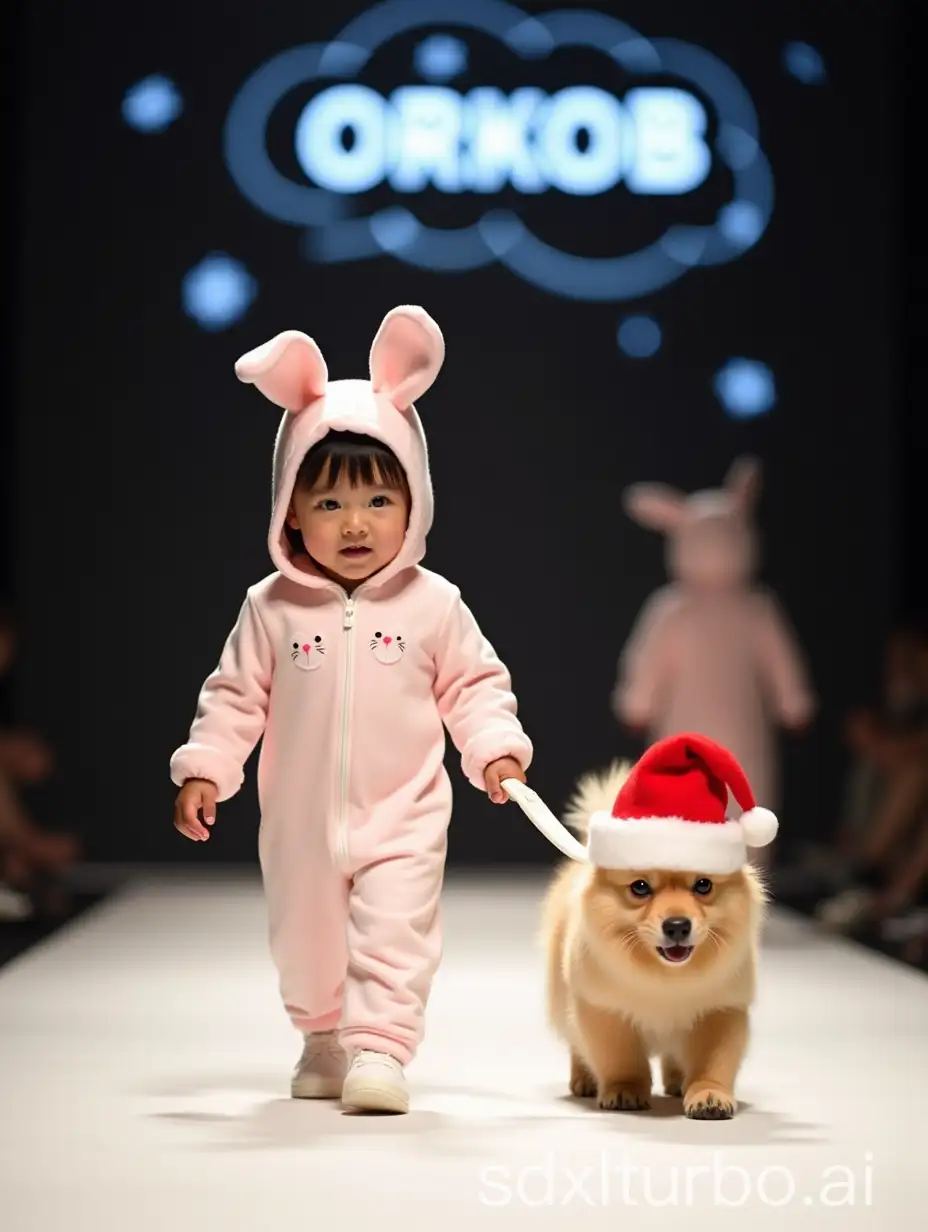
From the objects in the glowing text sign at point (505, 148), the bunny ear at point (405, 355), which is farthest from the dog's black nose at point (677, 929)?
the glowing text sign at point (505, 148)

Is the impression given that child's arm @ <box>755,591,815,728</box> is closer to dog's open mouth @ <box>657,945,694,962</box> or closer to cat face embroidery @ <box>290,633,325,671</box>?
cat face embroidery @ <box>290,633,325,671</box>

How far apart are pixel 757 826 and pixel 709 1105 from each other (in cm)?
38

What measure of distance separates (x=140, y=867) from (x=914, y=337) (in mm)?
3477

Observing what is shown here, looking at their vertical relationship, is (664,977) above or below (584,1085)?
above

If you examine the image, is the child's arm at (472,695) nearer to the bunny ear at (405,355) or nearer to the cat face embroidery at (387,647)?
the cat face embroidery at (387,647)

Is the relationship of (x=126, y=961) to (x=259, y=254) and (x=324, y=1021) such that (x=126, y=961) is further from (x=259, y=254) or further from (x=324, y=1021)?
(x=259, y=254)

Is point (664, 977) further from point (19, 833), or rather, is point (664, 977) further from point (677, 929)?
point (19, 833)

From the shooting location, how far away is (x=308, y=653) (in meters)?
3.20

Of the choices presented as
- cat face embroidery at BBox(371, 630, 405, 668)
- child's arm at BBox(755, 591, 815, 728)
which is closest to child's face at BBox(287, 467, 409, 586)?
cat face embroidery at BBox(371, 630, 405, 668)

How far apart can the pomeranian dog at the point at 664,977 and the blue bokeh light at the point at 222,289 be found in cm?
521

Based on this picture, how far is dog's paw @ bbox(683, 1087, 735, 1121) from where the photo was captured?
2.95 metres

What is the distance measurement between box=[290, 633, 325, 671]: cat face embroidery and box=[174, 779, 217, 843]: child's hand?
22cm

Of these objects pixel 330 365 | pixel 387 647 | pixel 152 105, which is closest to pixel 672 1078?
pixel 387 647

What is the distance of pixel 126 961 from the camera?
512cm
